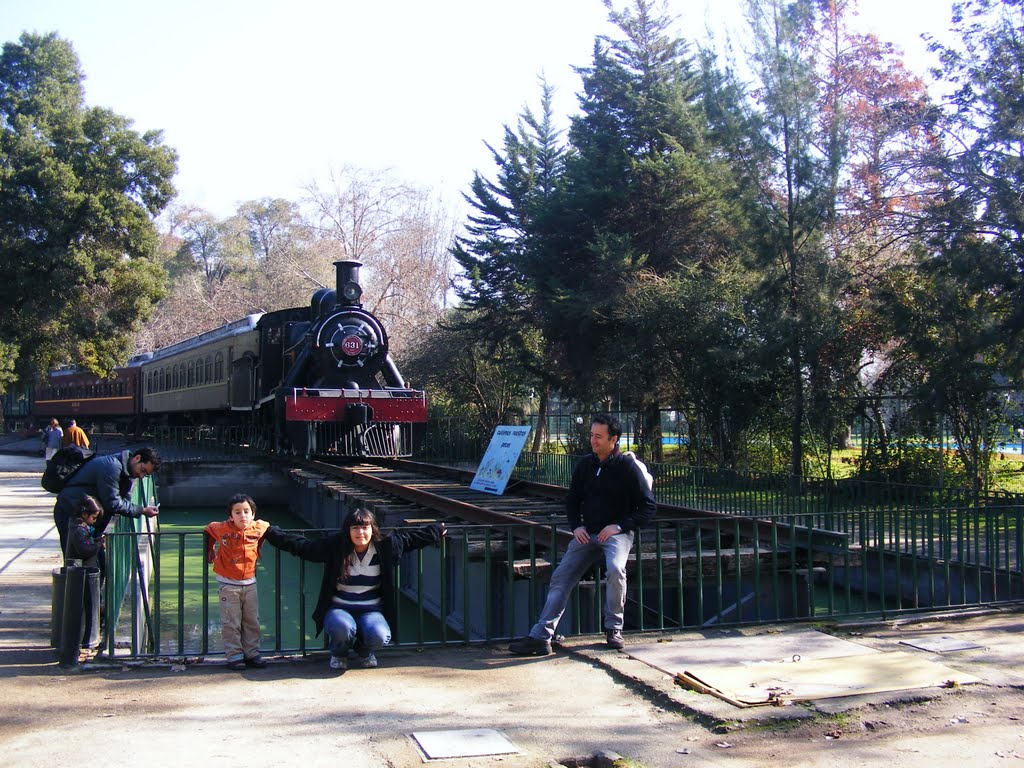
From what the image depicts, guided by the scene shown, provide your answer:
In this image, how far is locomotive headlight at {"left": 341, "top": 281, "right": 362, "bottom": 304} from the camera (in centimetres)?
2069

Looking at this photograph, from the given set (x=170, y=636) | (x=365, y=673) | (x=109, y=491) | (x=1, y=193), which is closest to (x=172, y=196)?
(x=1, y=193)

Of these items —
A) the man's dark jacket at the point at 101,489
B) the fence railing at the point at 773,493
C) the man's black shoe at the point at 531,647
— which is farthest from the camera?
the fence railing at the point at 773,493

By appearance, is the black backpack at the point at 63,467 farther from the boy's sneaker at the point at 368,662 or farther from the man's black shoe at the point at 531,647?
the man's black shoe at the point at 531,647

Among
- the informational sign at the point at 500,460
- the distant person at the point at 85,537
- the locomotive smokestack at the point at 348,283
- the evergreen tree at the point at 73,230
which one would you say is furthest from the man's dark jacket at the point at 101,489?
the evergreen tree at the point at 73,230

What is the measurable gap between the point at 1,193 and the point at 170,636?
19631 millimetres

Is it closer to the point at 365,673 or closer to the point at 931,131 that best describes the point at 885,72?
the point at 931,131

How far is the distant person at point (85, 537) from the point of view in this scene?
6926mm

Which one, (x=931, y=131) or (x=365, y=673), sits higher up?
(x=931, y=131)

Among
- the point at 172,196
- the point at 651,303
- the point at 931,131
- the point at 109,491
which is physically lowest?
the point at 109,491

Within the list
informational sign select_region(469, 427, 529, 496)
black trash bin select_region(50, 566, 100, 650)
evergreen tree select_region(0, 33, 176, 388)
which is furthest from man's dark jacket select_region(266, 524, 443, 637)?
evergreen tree select_region(0, 33, 176, 388)

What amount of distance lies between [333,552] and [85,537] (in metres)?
1.83

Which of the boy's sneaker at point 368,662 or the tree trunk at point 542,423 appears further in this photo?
the tree trunk at point 542,423

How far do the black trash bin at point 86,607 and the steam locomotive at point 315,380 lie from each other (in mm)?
11725

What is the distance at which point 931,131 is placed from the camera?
1576 cm
